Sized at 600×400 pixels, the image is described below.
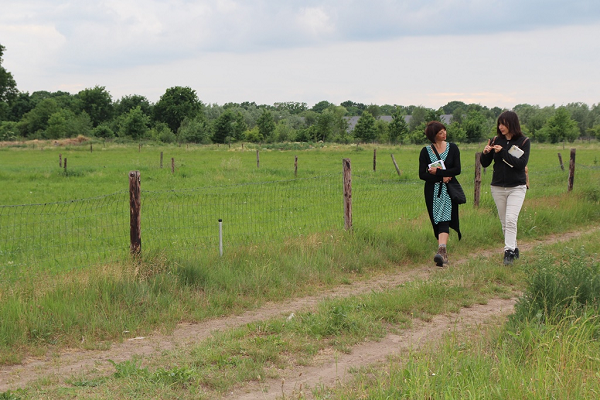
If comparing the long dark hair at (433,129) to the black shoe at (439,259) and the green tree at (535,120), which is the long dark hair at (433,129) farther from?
the green tree at (535,120)

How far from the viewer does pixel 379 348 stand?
5.25 metres

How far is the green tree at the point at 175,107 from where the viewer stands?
104m

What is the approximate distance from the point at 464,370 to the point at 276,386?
4.68 ft

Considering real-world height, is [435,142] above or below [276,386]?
above

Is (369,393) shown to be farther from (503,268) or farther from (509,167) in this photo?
(509,167)

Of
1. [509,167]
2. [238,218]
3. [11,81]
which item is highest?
[11,81]

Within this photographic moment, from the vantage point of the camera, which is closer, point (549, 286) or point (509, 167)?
point (549, 286)

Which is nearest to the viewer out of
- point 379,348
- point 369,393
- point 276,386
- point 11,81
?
point 369,393

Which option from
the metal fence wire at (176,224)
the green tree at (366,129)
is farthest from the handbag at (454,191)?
the green tree at (366,129)

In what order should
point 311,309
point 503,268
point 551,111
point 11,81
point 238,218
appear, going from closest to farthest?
point 311,309 → point 503,268 → point 238,218 → point 11,81 → point 551,111

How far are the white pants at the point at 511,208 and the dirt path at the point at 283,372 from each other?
1.79 m

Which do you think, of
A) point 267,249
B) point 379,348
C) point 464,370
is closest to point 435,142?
point 267,249

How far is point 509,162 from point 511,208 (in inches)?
26.7

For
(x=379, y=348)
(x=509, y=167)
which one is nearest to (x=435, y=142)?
(x=509, y=167)
